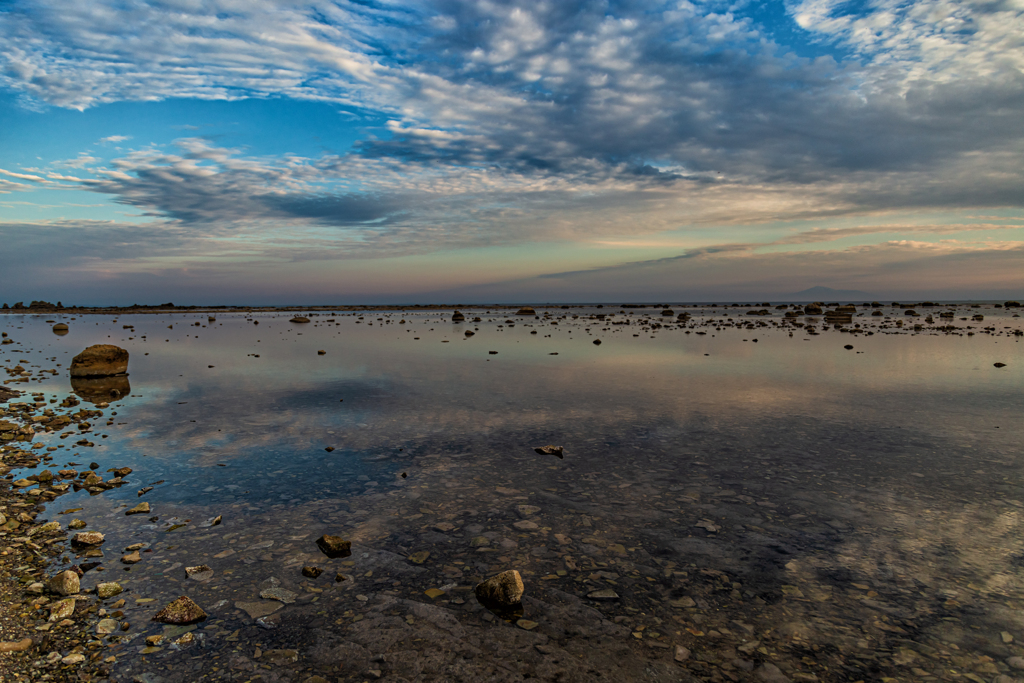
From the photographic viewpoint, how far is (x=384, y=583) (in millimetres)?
5598

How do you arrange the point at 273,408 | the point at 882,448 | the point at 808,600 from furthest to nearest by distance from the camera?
the point at 273,408 < the point at 882,448 < the point at 808,600

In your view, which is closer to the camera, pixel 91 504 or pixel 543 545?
pixel 543 545

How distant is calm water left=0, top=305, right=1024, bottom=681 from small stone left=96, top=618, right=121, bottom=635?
123 mm

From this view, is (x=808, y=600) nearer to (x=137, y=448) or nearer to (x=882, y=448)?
(x=882, y=448)

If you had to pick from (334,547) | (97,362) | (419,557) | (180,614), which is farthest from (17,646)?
(97,362)

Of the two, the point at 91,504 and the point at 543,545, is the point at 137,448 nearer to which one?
the point at 91,504

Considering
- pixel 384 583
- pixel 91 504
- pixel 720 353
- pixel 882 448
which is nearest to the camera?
pixel 384 583

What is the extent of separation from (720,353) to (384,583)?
26334 mm

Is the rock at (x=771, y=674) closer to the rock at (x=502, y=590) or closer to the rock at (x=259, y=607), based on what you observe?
the rock at (x=502, y=590)

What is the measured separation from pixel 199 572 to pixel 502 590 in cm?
359

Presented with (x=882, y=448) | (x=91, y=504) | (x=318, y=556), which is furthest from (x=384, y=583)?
(x=882, y=448)

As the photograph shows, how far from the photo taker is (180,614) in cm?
493

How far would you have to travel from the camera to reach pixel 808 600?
Answer: 5195 millimetres

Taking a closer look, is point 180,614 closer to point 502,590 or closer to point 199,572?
point 199,572
